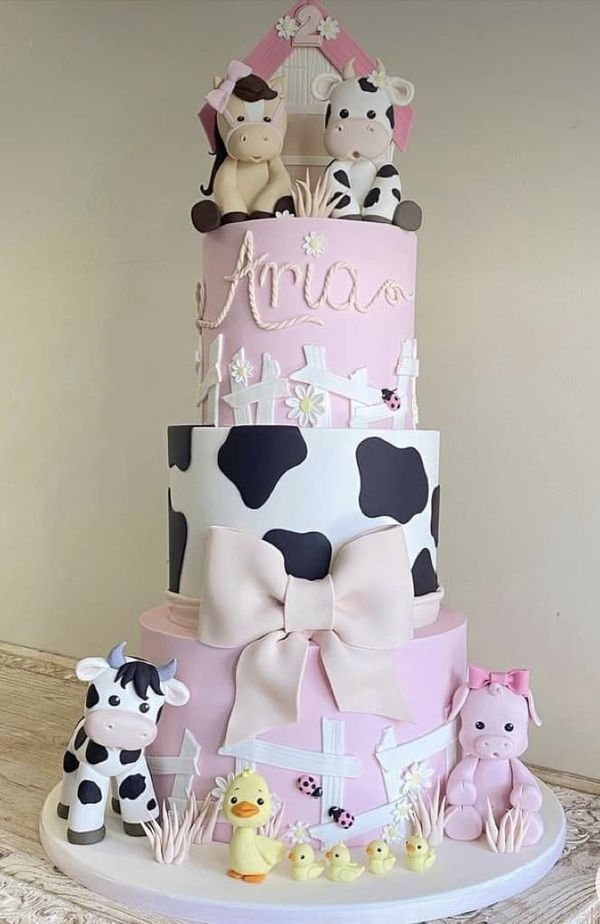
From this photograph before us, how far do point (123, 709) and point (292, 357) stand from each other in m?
0.55

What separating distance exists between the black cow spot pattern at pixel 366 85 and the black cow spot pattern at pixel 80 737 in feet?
3.37

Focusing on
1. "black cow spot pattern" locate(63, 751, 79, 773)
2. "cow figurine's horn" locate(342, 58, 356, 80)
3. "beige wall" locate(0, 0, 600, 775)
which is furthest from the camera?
"beige wall" locate(0, 0, 600, 775)

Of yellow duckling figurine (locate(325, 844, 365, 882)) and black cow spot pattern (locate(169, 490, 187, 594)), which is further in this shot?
black cow spot pattern (locate(169, 490, 187, 594))

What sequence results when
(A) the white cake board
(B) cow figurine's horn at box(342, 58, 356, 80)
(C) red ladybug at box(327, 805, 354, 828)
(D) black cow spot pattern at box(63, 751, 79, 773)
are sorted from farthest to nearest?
(B) cow figurine's horn at box(342, 58, 356, 80) < (D) black cow spot pattern at box(63, 751, 79, 773) < (C) red ladybug at box(327, 805, 354, 828) < (A) the white cake board

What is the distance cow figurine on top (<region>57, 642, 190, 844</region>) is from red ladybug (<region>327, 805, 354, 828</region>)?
0.25 metres

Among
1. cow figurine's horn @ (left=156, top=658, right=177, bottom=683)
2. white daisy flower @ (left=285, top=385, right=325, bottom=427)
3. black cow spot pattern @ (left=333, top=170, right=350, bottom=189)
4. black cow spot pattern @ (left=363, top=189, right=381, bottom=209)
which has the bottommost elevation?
cow figurine's horn @ (left=156, top=658, right=177, bottom=683)

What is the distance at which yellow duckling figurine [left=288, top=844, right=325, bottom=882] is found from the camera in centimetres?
130

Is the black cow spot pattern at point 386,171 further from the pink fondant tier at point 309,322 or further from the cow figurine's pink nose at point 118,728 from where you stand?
the cow figurine's pink nose at point 118,728

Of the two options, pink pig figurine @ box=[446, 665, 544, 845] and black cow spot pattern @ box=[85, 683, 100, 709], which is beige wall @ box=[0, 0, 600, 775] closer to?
pink pig figurine @ box=[446, 665, 544, 845]

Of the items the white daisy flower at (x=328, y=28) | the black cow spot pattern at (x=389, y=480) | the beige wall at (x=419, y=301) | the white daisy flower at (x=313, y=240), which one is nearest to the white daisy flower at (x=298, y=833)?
the black cow spot pattern at (x=389, y=480)

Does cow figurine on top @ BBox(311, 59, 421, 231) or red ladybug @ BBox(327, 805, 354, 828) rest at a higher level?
cow figurine on top @ BBox(311, 59, 421, 231)

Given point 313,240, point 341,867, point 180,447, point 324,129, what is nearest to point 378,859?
point 341,867

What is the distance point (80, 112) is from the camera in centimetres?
253

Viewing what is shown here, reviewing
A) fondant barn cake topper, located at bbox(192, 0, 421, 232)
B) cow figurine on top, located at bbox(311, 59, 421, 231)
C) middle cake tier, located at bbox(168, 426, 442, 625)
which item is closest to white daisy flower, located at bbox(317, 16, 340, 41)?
fondant barn cake topper, located at bbox(192, 0, 421, 232)
